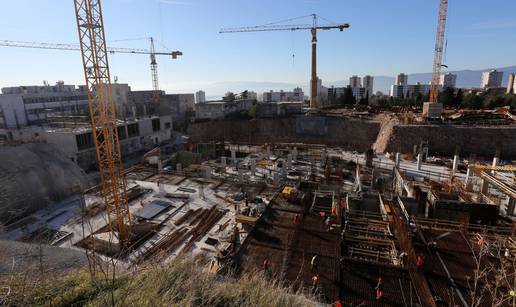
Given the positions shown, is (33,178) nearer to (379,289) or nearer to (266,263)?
(266,263)

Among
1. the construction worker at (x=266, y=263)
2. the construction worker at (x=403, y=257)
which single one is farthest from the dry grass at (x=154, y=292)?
the construction worker at (x=403, y=257)

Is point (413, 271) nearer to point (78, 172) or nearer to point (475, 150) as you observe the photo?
point (78, 172)

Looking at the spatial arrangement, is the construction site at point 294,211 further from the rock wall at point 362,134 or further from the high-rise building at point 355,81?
the high-rise building at point 355,81

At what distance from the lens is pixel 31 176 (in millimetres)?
15438

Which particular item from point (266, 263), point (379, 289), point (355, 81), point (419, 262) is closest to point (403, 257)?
point (419, 262)

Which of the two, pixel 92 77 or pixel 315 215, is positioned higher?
pixel 92 77

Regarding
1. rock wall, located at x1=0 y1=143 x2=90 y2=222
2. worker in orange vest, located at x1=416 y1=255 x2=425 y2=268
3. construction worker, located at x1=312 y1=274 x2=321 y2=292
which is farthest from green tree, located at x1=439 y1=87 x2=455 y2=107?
rock wall, located at x1=0 y1=143 x2=90 y2=222

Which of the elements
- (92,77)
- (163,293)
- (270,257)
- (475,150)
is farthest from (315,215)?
(475,150)

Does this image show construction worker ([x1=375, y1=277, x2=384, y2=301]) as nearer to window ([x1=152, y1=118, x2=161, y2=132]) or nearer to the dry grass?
the dry grass

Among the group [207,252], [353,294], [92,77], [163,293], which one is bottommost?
[207,252]

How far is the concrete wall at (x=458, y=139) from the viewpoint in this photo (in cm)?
2552

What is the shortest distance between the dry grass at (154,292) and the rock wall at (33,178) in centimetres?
1372

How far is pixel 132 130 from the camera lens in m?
28.0

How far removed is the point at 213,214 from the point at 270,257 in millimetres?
6301
